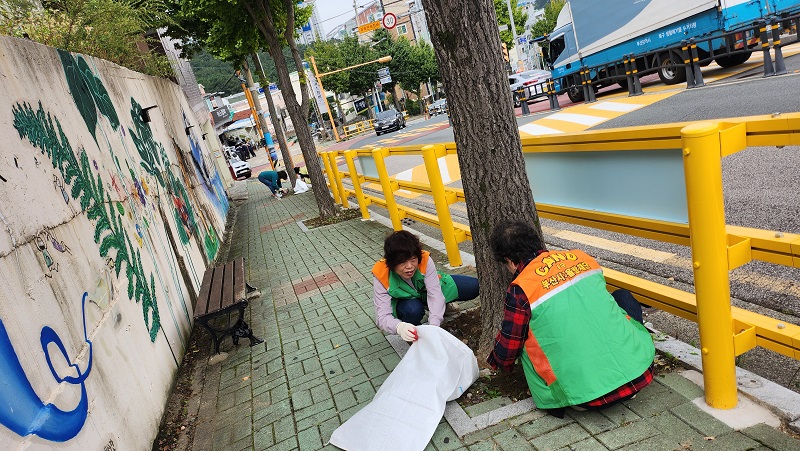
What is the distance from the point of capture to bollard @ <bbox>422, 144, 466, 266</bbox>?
5.36 metres

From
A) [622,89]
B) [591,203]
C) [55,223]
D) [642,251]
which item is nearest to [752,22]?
[622,89]

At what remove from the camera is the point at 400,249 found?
364 centimetres

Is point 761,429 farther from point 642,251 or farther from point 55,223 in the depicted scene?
point 55,223

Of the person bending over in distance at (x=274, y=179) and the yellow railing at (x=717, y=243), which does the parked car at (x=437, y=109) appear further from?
the yellow railing at (x=717, y=243)

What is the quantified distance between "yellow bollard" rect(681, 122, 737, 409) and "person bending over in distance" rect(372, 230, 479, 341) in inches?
61.5

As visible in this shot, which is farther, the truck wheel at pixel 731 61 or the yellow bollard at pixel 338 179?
the truck wheel at pixel 731 61

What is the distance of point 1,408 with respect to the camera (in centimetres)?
228

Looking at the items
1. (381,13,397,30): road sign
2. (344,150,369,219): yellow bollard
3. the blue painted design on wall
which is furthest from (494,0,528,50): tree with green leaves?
the blue painted design on wall

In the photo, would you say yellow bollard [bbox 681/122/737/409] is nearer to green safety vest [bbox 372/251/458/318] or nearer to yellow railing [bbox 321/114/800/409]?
yellow railing [bbox 321/114/800/409]

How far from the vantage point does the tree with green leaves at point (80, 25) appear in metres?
5.78

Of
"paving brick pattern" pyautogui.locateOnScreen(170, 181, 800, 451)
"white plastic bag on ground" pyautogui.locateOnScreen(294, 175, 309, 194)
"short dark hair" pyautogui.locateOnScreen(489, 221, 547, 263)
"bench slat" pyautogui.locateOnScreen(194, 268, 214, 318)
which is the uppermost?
"short dark hair" pyautogui.locateOnScreen(489, 221, 547, 263)

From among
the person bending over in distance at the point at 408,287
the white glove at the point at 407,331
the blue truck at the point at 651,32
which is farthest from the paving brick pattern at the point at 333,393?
the blue truck at the point at 651,32

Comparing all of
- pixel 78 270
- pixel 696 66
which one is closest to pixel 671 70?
pixel 696 66

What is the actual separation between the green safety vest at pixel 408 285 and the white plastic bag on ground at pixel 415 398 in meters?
0.73
